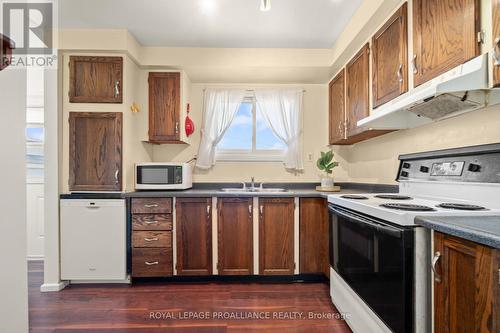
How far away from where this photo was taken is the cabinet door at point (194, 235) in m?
2.65

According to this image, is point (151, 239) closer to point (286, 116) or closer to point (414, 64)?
point (286, 116)

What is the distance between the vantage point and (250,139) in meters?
3.40

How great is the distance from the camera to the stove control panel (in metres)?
1.38

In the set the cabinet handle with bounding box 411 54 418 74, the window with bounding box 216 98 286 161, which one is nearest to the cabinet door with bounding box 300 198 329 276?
the window with bounding box 216 98 286 161

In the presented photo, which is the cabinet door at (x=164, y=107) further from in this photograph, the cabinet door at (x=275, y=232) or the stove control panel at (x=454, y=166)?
the stove control panel at (x=454, y=166)

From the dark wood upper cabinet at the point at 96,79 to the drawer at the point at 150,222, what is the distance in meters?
1.13

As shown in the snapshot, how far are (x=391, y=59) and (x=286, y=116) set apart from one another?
152 centimetres

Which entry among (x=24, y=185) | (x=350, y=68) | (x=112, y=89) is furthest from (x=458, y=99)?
(x=112, y=89)

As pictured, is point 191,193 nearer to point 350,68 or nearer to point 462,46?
point 350,68

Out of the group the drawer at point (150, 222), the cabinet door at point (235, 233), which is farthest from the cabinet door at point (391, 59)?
the drawer at point (150, 222)

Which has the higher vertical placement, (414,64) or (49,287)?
(414,64)

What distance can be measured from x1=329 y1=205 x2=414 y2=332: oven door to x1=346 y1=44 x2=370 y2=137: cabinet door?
0.88 m

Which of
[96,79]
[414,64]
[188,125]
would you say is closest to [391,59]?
[414,64]

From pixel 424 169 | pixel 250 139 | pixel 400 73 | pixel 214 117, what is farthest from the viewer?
pixel 250 139
